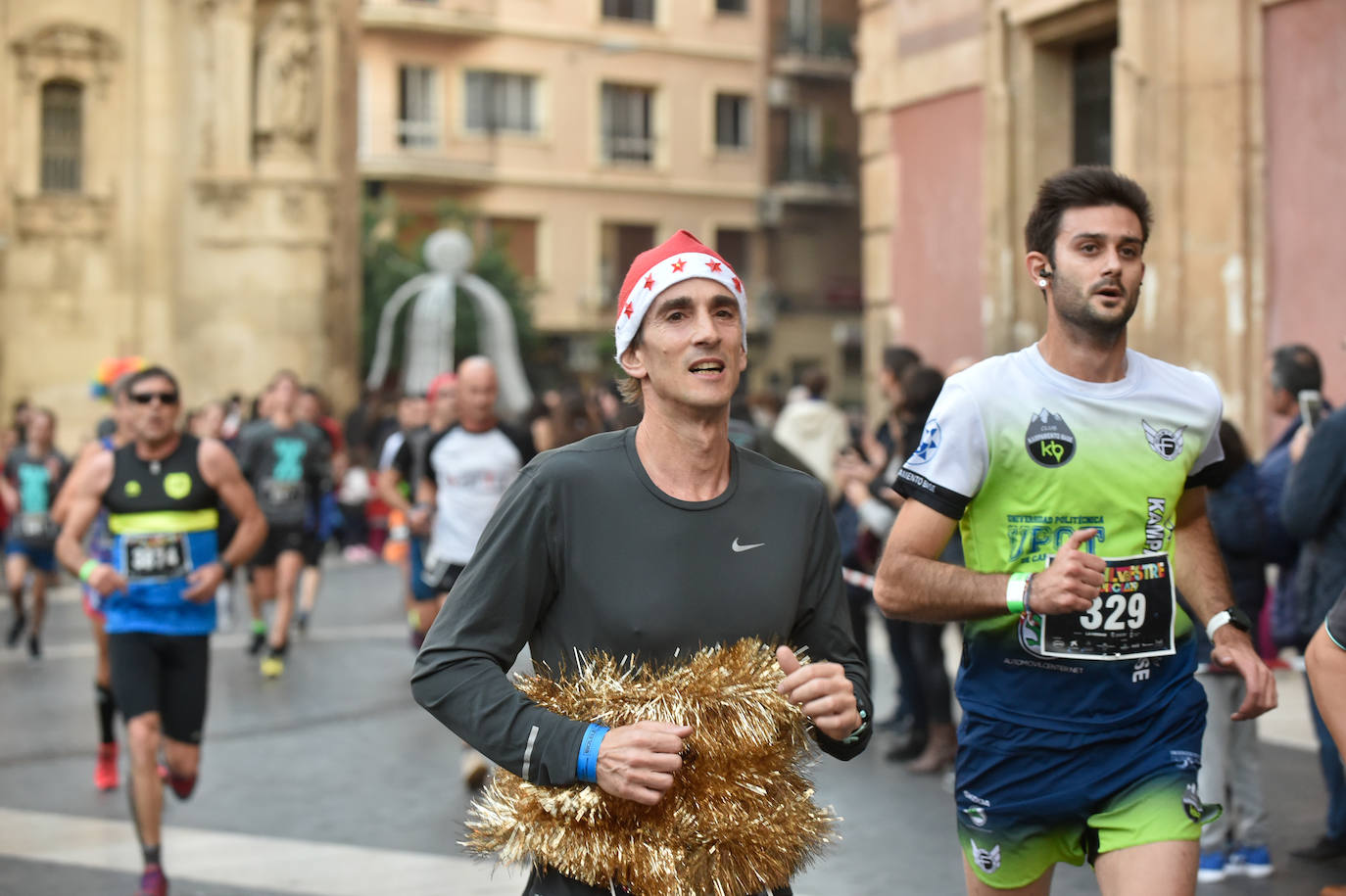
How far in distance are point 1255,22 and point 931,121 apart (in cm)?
433

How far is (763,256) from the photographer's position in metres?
48.8

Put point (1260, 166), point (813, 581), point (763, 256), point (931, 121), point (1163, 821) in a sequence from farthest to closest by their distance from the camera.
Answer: point (763, 256) → point (931, 121) → point (1260, 166) → point (1163, 821) → point (813, 581)

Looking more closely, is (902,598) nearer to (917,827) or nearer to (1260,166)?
(917,827)

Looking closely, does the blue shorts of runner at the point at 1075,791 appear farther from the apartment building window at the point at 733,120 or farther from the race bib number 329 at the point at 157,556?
the apartment building window at the point at 733,120

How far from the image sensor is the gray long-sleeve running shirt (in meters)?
3.28

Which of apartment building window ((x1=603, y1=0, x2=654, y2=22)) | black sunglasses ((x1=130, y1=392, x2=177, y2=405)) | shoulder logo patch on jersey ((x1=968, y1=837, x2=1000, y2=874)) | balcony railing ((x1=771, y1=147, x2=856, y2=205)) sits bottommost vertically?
shoulder logo patch on jersey ((x1=968, y1=837, x2=1000, y2=874))

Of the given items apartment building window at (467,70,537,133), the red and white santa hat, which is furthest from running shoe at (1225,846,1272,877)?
apartment building window at (467,70,537,133)

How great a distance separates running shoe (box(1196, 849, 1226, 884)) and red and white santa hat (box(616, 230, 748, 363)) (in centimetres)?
418

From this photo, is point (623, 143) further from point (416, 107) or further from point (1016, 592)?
point (1016, 592)

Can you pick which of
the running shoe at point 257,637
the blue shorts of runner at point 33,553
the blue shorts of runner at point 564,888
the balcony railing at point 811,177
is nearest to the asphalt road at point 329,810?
the running shoe at point 257,637

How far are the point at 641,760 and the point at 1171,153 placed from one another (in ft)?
35.6

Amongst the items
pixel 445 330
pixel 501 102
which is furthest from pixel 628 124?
pixel 445 330

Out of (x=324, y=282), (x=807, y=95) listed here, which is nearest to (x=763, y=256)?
(x=807, y=95)

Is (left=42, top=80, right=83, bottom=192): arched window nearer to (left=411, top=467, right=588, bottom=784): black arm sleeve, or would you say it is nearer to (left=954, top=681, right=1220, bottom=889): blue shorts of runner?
(left=954, top=681, right=1220, bottom=889): blue shorts of runner
